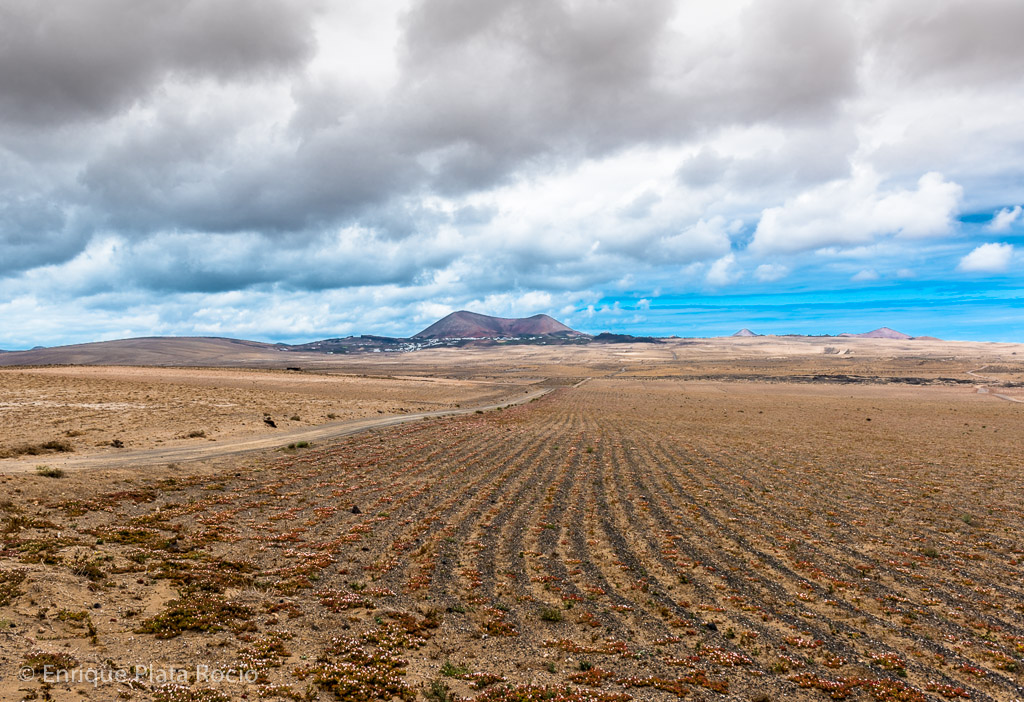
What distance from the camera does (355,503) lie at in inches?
882

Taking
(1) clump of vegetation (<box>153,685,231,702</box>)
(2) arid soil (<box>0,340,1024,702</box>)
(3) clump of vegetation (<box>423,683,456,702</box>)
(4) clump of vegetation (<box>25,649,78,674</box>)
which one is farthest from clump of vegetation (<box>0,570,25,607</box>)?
(3) clump of vegetation (<box>423,683,456,702</box>)

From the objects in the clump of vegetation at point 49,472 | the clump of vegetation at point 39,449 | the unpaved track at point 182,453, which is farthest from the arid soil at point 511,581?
the clump of vegetation at point 39,449

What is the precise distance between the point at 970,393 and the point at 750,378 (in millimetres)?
55660

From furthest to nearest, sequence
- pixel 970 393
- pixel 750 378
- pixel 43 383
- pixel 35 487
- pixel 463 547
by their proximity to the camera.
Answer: pixel 750 378 → pixel 970 393 → pixel 43 383 → pixel 35 487 → pixel 463 547

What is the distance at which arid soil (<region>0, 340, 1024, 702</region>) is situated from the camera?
9.84 meters

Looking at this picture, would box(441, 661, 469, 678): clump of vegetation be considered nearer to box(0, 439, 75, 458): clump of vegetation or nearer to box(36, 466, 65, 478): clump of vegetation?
box(36, 466, 65, 478): clump of vegetation

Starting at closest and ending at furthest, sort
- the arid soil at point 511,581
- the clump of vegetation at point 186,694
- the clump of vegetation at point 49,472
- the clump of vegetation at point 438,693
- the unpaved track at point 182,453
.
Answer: the clump of vegetation at point 186,694 < the clump of vegetation at point 438,693 < the arid soil at point 511,581 < the clump of vegetation at point 49,472 < the unpaved track at point 182,453

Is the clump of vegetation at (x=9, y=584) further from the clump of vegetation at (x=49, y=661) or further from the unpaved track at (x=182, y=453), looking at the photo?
the unpaved track at (x=182, y=453)

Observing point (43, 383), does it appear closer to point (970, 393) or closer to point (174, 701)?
point (174, 701)

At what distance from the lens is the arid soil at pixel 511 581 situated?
32.3 ft

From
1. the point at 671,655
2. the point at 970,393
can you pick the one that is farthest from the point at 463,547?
the point at 970,393

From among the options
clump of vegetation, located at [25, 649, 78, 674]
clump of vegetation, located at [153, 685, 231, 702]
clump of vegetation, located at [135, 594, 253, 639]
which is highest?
clump of vegetation, located at [25, 649, 78, 674]

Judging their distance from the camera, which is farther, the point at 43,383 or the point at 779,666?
the point at 43,383

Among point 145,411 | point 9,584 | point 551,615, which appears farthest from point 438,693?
point 145,411
